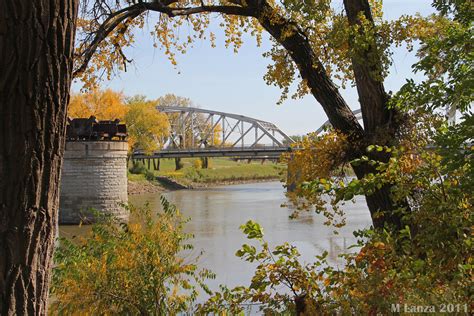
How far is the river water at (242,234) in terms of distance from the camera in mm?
13758

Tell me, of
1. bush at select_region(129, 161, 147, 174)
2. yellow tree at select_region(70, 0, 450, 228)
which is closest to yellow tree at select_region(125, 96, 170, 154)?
bush at select_region(129, 161, 147, 174)

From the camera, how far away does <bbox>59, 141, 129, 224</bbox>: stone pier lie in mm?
25672

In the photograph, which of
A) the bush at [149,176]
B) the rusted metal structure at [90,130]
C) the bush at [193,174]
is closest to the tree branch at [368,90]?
the rusted metal structure at [90,130]

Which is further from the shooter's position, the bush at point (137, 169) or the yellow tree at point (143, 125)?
the bush at point (137, 169)

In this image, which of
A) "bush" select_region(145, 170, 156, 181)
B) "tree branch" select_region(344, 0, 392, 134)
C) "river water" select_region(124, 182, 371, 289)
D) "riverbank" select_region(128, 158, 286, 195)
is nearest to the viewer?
"tree branch" select_region(344, 0, 392, 134)

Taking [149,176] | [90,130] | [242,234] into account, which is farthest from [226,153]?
[242,234]

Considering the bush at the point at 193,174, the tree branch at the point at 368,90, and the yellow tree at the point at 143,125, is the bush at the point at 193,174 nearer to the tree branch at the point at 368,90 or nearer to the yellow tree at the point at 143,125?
the yellow tree at the point at 143,125

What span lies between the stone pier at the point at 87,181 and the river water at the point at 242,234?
3.70 m

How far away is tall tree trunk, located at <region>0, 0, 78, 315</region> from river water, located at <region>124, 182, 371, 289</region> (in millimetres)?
6293

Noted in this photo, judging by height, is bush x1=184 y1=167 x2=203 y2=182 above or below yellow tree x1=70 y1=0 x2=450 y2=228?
below

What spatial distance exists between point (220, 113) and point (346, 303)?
73.8m

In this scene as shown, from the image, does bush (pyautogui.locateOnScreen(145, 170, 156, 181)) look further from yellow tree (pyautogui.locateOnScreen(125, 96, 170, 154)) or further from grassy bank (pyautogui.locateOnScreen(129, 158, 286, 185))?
yellow tree (pyautogui.locateOnScreen(125, 96, 170, 154))

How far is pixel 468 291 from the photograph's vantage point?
261cm

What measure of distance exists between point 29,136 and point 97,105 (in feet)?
124
